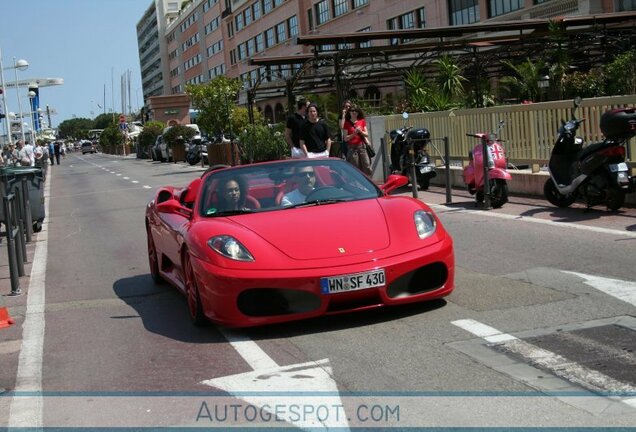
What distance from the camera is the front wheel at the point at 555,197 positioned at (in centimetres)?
1199

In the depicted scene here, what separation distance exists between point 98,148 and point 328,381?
485ft

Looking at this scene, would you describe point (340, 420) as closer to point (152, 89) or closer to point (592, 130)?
point (592, 130)

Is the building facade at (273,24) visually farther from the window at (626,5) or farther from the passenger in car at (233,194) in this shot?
the passenger in car at (233,194)

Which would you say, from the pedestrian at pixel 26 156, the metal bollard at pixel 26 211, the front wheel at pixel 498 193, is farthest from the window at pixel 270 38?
the front wheel at pixel 498 193

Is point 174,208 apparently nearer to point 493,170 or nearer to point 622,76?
point 493,170

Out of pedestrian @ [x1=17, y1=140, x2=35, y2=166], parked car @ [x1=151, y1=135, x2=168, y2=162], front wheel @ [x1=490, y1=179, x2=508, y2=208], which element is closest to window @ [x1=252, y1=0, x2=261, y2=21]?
parked car @ [x1=151, y1=135, x2=168, y2=162]

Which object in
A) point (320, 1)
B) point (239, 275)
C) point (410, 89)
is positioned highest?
point (320, 1)

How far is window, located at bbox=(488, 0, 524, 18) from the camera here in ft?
116

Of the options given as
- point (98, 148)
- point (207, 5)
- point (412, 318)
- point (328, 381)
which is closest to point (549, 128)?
point (412, 318)

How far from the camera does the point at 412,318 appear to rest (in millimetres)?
6160

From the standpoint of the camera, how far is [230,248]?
6059 millimetres

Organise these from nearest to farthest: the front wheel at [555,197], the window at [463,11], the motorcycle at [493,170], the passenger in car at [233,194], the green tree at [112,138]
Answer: the passenger in car at [233,194] < the front wheel at [555,197] < the motorcycle at [493,170] < the window at [463,11] < the green tree at [112,138]

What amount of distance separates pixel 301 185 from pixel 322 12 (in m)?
52.4

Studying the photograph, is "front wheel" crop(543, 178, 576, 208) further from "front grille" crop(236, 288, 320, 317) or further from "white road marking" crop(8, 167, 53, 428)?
"white road marking" crop(8, 167, 53, 428)
